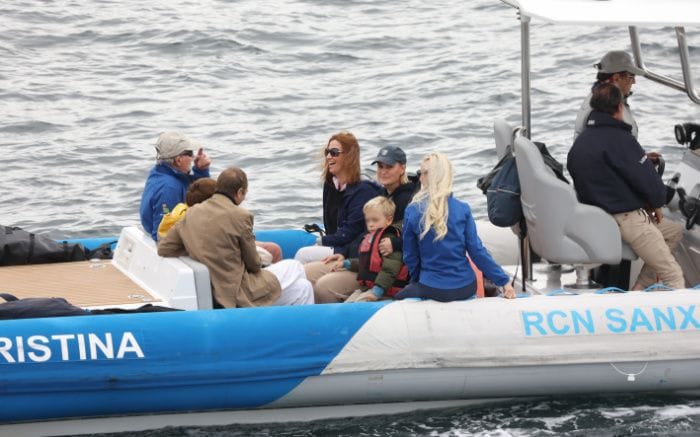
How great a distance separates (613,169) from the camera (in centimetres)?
764

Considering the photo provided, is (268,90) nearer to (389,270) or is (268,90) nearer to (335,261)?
(335,261)

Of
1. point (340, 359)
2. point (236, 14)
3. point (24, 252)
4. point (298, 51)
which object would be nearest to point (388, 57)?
point (298, 51)

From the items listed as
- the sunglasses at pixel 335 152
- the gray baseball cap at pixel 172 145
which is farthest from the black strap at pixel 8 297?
the sunglasses at pixel 335 152

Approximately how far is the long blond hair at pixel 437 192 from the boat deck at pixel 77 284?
1588mm

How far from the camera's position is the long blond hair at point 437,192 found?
698 centimetres

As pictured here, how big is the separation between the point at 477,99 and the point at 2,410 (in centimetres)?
1000

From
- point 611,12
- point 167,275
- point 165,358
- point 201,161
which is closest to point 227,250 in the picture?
point 167,275

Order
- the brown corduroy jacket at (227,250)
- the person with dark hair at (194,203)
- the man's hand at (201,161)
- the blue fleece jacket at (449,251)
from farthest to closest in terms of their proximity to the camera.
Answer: the man's hand at (201,161) → the person with dark hair at (194,203) → the brown corduroy jacket at (227,250) → the blue fleece jacket at (449,251)

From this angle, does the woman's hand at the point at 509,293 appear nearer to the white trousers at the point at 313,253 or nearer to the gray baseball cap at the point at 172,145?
the white trousers at the point at 313,253

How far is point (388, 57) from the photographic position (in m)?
17.6

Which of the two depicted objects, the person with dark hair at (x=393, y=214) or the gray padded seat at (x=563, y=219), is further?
the gray padded seat at (x=563, y=219)

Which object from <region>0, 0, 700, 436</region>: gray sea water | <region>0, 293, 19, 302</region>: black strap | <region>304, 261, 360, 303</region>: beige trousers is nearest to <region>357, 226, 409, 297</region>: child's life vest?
<region>304, 261, 360, 303</region>: beige trousers

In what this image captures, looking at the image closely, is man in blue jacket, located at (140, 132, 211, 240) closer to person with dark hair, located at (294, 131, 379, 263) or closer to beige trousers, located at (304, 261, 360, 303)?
person with dark hair, located at (294, 131, 379, 263)

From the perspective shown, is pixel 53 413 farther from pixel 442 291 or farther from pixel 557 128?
pixel 557 128
